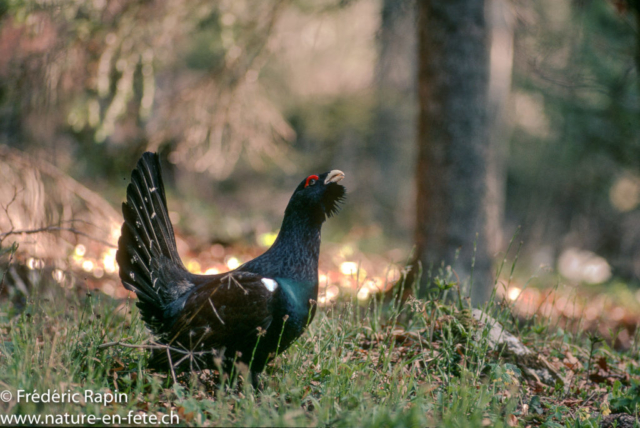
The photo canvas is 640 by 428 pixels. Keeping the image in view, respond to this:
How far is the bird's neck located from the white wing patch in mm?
79

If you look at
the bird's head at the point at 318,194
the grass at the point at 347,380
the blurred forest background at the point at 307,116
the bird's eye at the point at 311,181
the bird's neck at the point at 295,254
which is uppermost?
the blurred forest background at the point at 307,116

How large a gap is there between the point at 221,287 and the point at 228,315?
18 cm

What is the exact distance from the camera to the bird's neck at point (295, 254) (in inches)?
117

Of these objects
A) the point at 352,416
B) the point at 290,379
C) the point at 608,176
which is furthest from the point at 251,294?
the point at 608,176

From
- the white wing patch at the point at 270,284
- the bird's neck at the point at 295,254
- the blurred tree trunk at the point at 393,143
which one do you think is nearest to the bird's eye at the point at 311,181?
the bird's neck at the point at 295,254

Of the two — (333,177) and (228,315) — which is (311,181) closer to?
(333,177)

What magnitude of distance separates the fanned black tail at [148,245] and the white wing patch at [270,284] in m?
0.70

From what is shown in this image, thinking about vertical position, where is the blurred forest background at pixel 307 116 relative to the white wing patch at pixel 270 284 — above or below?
above

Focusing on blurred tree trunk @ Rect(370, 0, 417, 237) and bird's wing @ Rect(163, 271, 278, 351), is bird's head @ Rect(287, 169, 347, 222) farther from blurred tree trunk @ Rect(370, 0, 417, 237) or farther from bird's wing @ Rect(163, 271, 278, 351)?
blurred tree trunk @ Rect(370, 0, 417, 237)

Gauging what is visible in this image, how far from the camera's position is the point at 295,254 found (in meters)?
3.02

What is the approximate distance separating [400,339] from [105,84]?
13.9ft

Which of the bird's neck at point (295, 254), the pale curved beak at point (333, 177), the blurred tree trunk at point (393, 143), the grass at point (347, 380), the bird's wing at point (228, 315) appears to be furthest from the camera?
the blurred tree trunk at point (393, 143)

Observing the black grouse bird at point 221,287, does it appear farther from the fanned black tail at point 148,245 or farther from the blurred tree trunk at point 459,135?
the blurred tree trunk at point 459,135

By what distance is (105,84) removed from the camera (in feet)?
17.9
